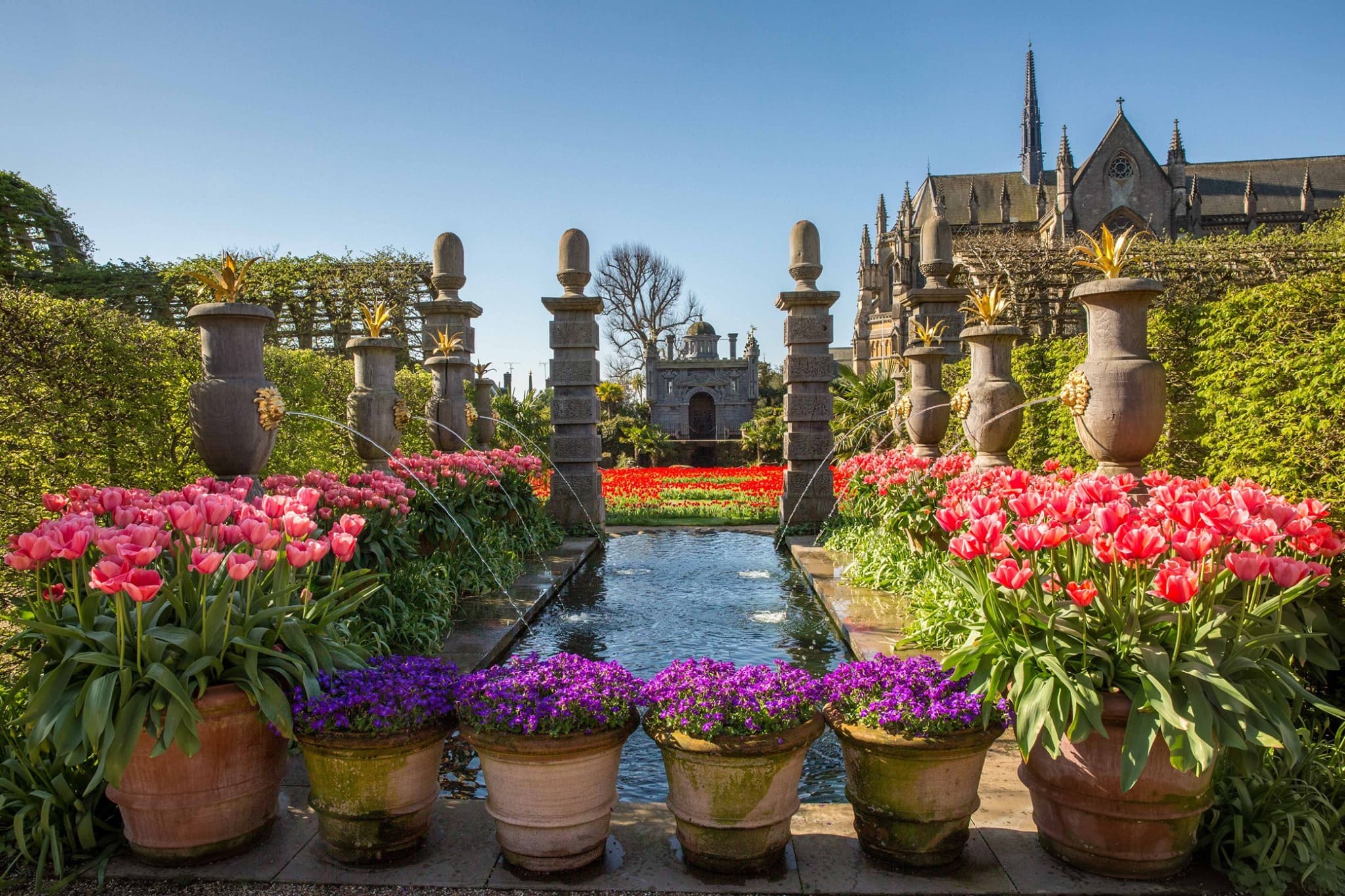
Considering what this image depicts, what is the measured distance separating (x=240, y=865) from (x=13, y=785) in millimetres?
850

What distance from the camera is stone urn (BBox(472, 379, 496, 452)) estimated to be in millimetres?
→ 11000

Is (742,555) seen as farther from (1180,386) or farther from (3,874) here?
(3,874)

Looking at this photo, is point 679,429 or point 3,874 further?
point 679,429

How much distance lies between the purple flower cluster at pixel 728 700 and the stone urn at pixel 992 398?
14.5ft

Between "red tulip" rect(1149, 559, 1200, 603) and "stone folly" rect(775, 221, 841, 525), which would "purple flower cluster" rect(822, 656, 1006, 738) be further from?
"stone folly" rect(775, 221, 841, 525)

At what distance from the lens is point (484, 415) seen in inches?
444

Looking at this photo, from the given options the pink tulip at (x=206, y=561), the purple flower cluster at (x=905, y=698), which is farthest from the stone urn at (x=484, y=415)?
the purple flower cluster at (x=905, y=698)

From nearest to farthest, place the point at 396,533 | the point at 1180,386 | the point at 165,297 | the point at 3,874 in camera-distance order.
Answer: the point at 3,874, the point at 396,533, the point at 1180,386, the point at 165,297

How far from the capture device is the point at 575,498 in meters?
11.4

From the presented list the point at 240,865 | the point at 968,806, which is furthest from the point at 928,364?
the point at 240,865

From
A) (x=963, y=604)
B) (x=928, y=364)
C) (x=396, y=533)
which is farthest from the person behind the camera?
(x=928, y=364)

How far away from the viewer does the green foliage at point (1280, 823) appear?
104 inches

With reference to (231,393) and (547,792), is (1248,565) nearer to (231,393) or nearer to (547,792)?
(547,792)

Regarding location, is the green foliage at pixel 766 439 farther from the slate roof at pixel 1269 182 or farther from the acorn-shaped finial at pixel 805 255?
the slate roof at pixel 1269 182
